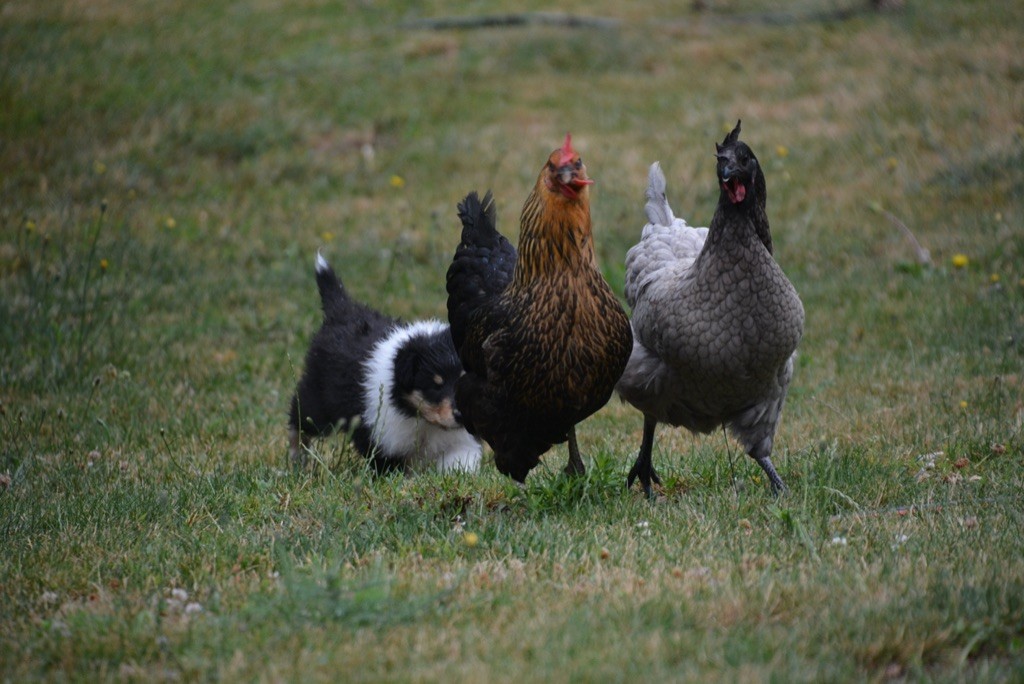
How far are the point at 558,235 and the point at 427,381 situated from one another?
5.82ft

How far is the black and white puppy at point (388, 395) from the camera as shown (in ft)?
20.8

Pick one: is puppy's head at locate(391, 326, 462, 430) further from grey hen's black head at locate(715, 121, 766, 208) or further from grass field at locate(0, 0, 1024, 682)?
grey hen's black head at locate(715, 121, 766, 208)

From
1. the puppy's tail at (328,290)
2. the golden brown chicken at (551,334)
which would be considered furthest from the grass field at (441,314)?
the puppy's tail at (328,290)

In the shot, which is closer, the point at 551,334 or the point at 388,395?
the point at 551,334

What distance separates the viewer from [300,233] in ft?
34.8

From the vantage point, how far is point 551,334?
4805 mm

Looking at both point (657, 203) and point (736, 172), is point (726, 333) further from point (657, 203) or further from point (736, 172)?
point (657, 203)

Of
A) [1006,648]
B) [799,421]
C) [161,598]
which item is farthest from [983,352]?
[161,598]

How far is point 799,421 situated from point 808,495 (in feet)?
6.61

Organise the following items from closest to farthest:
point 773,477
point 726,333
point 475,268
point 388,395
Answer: point 726,333, point 773,477, point 475,268, point 388,395

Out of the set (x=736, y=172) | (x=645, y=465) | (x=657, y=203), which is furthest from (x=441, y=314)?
(x=736, y=172)

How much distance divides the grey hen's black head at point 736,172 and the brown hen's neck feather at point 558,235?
61cm

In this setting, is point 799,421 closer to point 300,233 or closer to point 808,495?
point 808,495

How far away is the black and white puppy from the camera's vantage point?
6.33 meters
